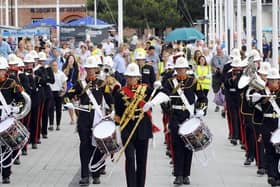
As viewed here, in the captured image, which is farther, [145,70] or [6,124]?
[145,70]

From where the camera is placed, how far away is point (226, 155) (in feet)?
53.9

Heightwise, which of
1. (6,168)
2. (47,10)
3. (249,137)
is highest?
(47,10)

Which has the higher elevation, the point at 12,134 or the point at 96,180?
the point at 12,134

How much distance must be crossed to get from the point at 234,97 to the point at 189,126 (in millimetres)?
4452

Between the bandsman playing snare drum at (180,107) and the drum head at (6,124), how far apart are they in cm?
237

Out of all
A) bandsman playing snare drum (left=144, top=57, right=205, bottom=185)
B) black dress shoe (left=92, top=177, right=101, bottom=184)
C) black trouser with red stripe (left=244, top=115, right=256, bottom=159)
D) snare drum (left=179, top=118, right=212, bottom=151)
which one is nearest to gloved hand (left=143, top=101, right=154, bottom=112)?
snare drum (left=179, top=118, right=212, bottom=151)

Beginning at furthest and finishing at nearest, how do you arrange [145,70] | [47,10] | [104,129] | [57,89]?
[47,10], [57,89], [145,70], [104,129]

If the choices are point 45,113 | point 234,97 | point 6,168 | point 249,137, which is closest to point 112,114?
point 6,168

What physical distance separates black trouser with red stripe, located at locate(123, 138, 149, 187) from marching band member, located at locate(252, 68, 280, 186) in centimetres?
203

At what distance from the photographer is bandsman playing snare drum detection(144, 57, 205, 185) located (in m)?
12.9

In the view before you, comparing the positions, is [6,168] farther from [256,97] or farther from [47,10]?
[47,10]

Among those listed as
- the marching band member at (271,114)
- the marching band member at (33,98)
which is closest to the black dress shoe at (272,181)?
the marching band member at (271,114)

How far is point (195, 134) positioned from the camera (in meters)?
12.5

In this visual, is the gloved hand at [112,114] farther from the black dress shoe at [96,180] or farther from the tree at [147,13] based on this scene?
the tree at [147,13]
